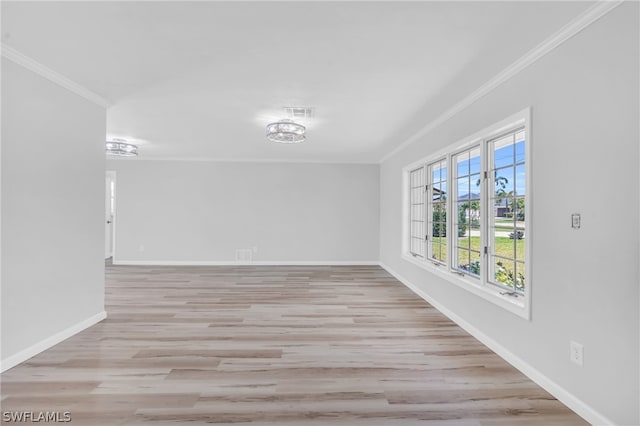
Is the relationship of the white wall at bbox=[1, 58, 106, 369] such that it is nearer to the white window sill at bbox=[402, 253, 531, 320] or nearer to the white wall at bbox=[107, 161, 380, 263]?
the white wall at bbox=[107, 161, 380, 263]

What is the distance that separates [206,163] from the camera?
7.18 metres

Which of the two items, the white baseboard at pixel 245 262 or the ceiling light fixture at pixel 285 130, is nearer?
the ceiling light fixture at pixel 285 130

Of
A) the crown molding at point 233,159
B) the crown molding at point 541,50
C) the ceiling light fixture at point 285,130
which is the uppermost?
the crown molding at point 233,159

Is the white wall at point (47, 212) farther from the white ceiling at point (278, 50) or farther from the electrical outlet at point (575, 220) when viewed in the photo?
the electrical outlet at point (575, 220)

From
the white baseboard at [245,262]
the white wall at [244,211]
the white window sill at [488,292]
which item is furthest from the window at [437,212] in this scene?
the white baseboard at [245,262]

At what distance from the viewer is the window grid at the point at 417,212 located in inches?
204

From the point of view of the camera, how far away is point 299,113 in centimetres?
369

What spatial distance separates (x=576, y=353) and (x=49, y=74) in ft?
15.0

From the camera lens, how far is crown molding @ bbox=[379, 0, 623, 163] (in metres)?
1.76

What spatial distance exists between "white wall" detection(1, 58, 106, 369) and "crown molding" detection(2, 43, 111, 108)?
0.14 feet

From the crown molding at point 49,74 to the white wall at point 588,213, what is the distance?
3.95 m

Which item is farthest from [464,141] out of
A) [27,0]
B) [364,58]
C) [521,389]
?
[27,0]

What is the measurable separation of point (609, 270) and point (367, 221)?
18.8 ft

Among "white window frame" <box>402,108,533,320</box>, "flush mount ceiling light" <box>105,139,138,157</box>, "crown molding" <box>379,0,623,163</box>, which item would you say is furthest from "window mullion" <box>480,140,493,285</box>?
"flush mount ceiling light" <box>105,139,138,157</box>
